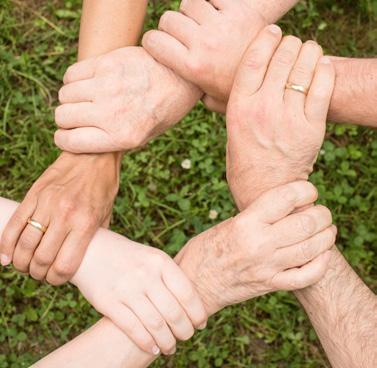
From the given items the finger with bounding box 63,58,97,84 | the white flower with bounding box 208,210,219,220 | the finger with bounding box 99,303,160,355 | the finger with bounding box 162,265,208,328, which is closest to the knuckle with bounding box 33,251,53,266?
the finger with bounding box 99,303,160,355

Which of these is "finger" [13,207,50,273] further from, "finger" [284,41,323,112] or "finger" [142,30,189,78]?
"finger" [284,41,323,112]

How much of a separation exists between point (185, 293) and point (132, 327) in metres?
0.20

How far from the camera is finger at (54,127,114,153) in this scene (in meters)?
2.31

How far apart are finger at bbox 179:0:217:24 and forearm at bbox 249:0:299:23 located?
165 mm

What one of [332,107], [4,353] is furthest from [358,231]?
[4,353]

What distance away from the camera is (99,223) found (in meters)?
2.30

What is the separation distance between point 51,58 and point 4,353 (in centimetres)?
155

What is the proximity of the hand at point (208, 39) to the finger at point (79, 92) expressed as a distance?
268mm

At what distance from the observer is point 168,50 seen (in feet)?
7.62

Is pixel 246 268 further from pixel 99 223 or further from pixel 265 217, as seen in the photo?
pixel 99 223

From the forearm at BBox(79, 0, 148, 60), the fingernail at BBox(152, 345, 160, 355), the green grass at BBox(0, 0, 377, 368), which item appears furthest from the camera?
the green grass at BBox(0, 0, 377, 368)

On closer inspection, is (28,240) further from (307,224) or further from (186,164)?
(186,164)

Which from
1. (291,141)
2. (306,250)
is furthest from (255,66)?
(306,250)

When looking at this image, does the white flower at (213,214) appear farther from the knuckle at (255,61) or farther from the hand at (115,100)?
the knuckle at (255,61)
